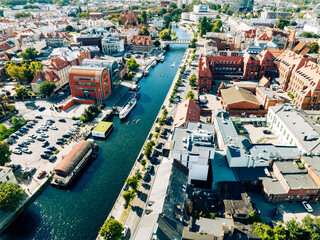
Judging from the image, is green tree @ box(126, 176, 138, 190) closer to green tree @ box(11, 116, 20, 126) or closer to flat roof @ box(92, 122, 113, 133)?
flat roof @ box(92, 122, 113, 133)

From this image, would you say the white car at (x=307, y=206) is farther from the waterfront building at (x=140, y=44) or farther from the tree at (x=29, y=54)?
the tree at (x=29, y=54)

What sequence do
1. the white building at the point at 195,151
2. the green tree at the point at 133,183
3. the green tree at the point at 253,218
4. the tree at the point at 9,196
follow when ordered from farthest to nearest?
the green tree at the point at 133,183 → the white building at the point at 195,151 → the tree at the point at 9,196 → the green tree at the point at 253,218

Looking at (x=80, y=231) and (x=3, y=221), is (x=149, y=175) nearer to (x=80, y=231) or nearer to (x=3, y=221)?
(x=80, y=231)

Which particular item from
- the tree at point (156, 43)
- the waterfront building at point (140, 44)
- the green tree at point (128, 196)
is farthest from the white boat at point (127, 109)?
the tree at point (156, 43)

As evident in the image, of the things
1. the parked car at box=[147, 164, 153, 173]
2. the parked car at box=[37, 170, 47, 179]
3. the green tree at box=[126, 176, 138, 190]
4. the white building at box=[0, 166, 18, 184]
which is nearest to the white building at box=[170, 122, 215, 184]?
the parked car at box=[147, 164, 153, 173]

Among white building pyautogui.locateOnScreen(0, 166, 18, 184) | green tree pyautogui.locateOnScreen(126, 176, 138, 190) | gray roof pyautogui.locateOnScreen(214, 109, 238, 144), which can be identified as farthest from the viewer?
gray roof pyautogui.locateOnScreen(214, 109, 238, 144)
